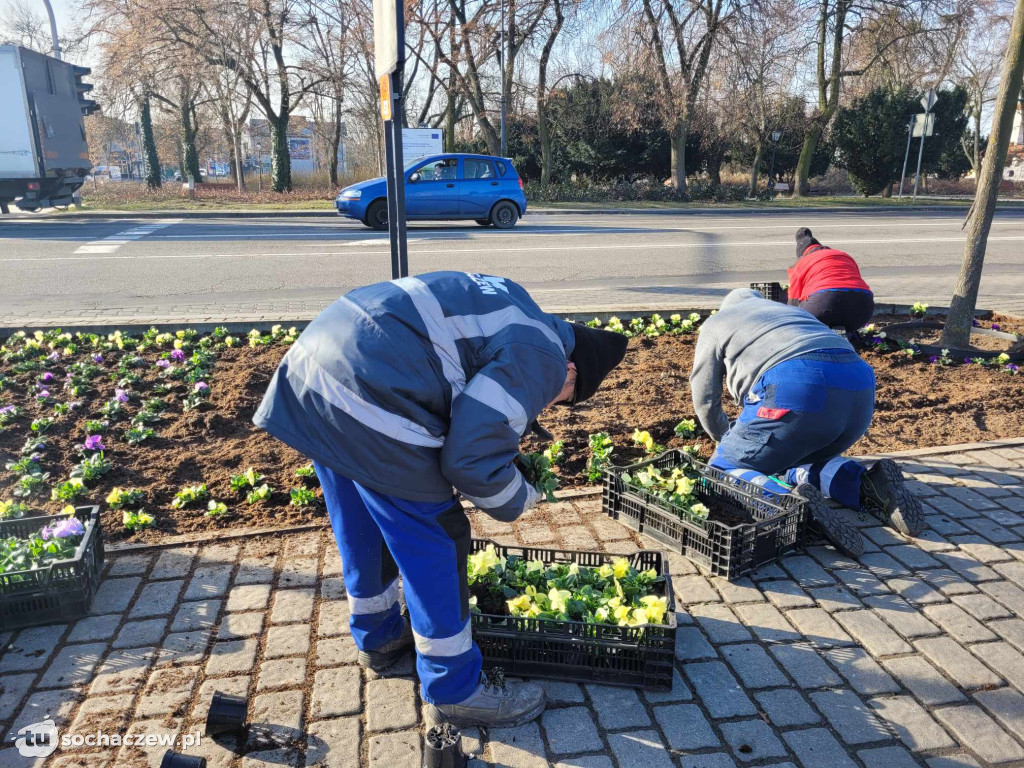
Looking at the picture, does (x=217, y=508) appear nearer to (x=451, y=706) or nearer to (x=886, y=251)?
(x=451, y=706)

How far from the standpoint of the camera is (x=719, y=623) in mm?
3170

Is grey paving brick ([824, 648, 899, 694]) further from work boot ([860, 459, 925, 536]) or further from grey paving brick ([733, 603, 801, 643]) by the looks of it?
work boot ([860, 459, 925, 536])

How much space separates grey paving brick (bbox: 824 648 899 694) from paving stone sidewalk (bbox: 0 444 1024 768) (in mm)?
10

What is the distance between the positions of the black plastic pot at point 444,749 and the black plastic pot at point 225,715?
0.65 metres

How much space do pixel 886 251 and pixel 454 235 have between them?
8.03 m

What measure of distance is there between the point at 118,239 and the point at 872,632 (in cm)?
1503

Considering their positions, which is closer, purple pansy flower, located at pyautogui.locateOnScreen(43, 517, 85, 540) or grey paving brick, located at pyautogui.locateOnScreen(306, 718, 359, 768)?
grey paving brick, located at pyautogui.locateOnScreen(306, 718, 359, 768)

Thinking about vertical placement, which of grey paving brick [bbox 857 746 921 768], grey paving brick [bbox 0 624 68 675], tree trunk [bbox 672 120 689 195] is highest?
tree trunk [bbox 672 120 689 195]

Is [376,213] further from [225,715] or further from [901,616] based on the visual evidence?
[225,715]

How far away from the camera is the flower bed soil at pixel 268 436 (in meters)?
4.19

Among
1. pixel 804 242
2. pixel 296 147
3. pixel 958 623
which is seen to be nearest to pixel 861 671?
pixel 958 623

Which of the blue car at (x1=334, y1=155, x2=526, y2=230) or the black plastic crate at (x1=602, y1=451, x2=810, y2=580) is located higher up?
the blue car at (x1=334, y1=155, x2=526, y2=230)

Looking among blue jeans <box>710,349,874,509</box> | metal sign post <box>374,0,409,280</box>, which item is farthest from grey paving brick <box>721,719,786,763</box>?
metal sign post <box>374,0,409,280</box>

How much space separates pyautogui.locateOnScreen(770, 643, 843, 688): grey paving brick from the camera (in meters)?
2.83
